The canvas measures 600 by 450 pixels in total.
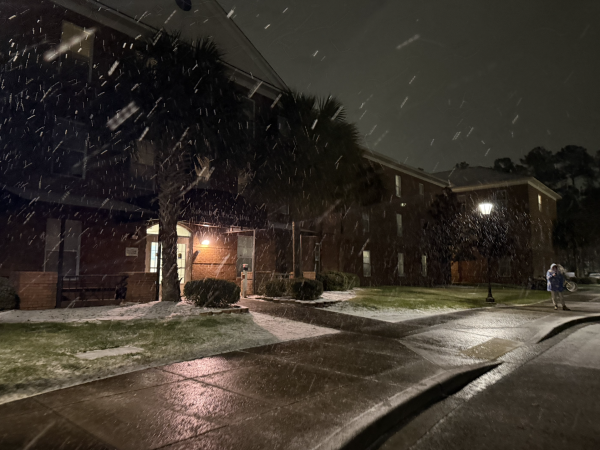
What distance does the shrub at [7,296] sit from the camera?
10.2m

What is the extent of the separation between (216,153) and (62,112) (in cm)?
506

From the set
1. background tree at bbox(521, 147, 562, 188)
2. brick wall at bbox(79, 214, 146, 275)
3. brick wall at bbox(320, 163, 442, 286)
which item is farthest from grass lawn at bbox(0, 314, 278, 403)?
background tree at bbox(521, 147, 562, 188)

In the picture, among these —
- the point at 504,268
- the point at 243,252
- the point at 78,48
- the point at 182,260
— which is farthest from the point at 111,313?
the point at 504,268

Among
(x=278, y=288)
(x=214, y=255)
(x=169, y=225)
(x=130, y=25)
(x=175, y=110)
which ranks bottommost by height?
(x=278, y=288)

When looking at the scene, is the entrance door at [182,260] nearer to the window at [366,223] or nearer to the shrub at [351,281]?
the shrub at [351,281]

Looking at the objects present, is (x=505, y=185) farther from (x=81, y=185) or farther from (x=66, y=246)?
(x=66, y=246)

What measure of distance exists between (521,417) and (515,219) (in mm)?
32642

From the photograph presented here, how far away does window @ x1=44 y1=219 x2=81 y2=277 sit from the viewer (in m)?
13.0

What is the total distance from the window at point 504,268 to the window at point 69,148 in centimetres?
3167

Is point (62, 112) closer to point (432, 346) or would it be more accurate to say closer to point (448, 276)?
point (432, 346)

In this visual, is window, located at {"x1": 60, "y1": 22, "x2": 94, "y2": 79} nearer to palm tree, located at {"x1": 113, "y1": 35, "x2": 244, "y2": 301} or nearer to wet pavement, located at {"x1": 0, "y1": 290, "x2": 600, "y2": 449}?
palm tree, located at {"x1": 113, "y1": 35, "x2": 244, "y2": 301}

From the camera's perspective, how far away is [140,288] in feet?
41.6

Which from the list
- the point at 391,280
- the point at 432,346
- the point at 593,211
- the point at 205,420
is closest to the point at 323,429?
the point at 205,420

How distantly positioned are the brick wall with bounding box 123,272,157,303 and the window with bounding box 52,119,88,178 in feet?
13.2
